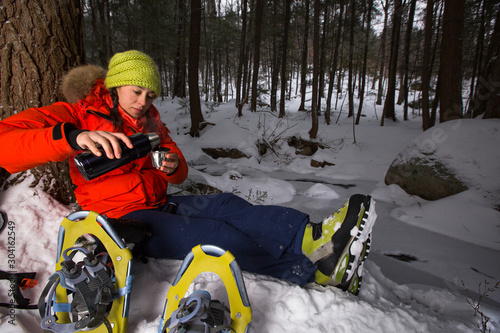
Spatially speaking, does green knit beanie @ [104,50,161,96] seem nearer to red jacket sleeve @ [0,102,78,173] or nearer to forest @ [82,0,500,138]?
red jacket sleeve @ [0,102,78,173]

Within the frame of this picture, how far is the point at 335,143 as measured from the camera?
8.83 metres

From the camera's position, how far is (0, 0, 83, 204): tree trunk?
6.01 ft

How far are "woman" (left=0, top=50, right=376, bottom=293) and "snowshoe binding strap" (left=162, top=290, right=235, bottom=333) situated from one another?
0.46 m

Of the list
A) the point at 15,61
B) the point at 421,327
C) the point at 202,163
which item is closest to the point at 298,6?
the point at 202,163

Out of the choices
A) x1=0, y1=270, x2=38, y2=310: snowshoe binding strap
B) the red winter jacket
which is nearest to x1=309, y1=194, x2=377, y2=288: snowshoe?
the red winter jacket

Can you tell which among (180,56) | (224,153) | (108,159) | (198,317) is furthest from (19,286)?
A: (180,56)

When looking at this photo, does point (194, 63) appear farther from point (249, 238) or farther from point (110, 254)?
point (110, 254)

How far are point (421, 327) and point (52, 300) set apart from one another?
1.87 metres

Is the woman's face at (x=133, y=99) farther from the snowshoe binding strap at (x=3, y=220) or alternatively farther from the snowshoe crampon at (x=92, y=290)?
the snowshoe binding strap at (x=3, y=220)

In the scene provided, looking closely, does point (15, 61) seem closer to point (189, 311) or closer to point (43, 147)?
point (43, 147)

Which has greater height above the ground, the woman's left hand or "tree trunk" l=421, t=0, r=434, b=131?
"tree trunk" l=421, t=0, r=434, b=131

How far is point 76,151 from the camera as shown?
48.8 inches

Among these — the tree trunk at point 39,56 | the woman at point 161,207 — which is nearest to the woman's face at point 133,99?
the woman at point 161,207

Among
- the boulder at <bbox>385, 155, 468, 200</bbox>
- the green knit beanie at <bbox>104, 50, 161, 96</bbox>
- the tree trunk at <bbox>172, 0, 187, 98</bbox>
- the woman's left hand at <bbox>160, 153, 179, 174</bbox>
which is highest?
the tree trunk at <bbox>172, 0, 187, 98</bbox>
